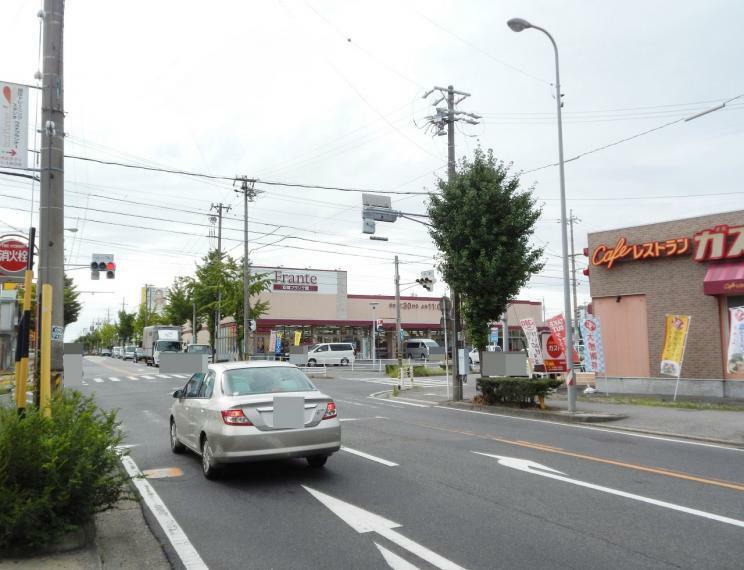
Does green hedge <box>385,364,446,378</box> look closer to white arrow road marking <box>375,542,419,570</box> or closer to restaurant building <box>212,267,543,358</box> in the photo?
restaurant building <box>212,267,543,358</box>

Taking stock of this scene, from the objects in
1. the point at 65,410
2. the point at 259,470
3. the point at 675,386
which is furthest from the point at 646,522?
the point at 675,386

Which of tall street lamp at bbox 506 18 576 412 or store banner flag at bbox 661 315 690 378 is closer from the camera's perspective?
tall street lamp at bbox 506 18 576 412

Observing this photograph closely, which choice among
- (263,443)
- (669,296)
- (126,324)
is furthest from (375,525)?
(126,324)

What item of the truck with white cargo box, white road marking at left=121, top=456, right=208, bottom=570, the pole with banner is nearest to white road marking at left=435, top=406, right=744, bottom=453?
the pole with banner

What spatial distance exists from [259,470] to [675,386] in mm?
15478

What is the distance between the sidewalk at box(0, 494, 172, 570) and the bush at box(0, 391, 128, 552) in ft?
0.57

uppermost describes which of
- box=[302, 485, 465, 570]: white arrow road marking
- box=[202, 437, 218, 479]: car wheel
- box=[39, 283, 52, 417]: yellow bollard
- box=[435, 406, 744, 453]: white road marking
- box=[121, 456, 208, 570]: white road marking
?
box=[39, 283, 52, 417]: yellow bollard

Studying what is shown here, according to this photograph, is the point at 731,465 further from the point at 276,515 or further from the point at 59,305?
the point at 59,305

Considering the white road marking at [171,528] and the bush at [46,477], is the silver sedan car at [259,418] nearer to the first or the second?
the white road marking at [171,528]

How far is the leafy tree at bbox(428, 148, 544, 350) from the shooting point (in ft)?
58.2

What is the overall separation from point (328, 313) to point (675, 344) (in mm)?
39799

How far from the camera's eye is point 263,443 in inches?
293

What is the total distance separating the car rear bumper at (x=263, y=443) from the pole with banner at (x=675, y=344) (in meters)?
14.0

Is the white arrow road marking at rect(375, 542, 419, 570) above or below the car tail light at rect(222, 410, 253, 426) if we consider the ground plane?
below
